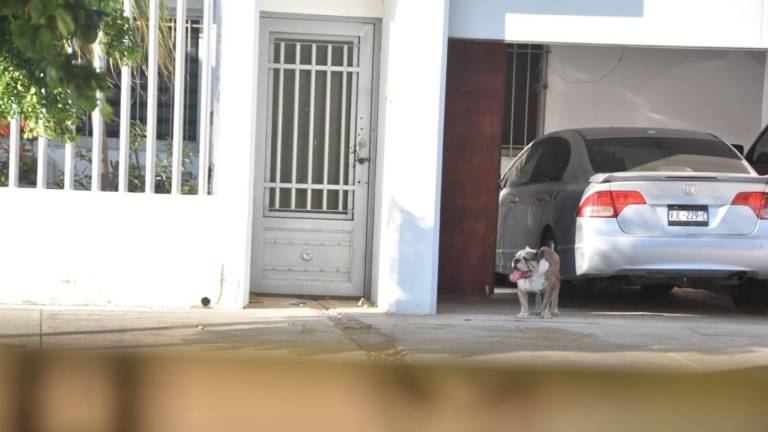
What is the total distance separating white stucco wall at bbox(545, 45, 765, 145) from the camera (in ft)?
51.3

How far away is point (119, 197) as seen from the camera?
A: 977 centimetres

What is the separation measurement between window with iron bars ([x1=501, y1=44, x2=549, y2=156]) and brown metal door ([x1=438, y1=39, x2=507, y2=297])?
4499 mm

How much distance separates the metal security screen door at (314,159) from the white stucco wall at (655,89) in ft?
18.0

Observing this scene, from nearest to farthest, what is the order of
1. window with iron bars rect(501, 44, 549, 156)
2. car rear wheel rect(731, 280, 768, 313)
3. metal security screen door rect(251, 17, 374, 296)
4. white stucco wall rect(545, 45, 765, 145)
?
metal security screen door rect(251, 17, 374, 296) < car rear wheel rect(731, 280, 768, 313) < white stucco wall rect(545, 45, 765, 145) < window with iron bars rect(501, 44, 549, 156)

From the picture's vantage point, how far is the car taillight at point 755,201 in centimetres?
994

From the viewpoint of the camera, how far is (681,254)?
9852 mm

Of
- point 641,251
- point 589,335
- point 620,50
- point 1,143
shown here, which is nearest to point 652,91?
point 620,50

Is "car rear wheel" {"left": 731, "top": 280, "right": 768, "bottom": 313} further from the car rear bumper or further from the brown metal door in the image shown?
the brown metal door

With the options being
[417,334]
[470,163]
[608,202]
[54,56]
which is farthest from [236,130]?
[54,56]

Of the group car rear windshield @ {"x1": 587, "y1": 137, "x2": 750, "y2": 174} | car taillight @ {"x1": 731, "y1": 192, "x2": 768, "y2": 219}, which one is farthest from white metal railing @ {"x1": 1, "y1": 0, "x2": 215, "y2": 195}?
car taillight @ {"x1": 731, "y1": 192, "x2": 768, "y2": 219}

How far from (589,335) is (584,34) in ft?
8.70

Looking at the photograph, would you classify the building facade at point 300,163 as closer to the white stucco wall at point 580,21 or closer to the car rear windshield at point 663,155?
the white stucco wall at point 580,21

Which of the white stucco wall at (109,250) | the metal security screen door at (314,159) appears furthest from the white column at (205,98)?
the metal security screen door at (314,159)

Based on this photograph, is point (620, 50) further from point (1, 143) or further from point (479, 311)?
point (1, 143)
